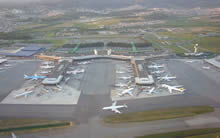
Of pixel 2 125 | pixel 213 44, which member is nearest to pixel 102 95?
pixel 2 125

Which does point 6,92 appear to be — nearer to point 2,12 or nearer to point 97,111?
point 97,111

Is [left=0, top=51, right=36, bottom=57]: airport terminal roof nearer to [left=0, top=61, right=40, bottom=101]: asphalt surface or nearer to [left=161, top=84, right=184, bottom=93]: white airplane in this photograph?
[left=0, top=61, right=40, bottom=101]: asphalt surface

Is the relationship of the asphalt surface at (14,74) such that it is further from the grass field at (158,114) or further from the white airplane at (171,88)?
the white airplane at (171,88)

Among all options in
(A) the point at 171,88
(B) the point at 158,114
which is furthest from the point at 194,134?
(A) the point at 171,88

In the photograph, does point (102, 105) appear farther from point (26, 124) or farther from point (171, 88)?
point (171, 88)

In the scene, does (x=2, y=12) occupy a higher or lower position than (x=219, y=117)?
higher
